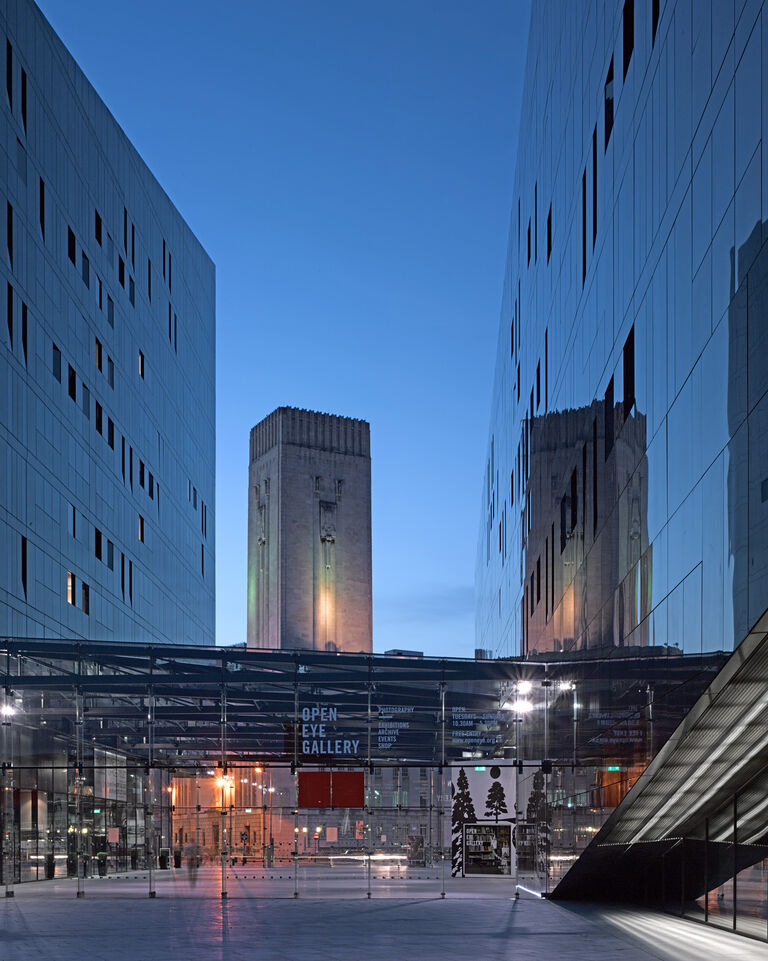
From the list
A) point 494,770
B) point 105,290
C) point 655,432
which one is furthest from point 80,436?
point 655,432

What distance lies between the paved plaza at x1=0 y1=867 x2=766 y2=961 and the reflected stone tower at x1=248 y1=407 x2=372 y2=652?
313 feet

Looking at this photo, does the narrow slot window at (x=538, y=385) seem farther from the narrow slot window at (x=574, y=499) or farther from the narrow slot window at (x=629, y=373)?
the narrow slot window at (x=629, y=373)

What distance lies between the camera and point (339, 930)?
1030 inches

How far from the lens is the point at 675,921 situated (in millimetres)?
26891

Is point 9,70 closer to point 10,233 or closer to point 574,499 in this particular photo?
point 10,233

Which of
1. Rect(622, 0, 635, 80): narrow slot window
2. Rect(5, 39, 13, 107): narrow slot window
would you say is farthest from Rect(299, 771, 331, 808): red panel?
Rect(5, 39, 13, 107): narrow slot window

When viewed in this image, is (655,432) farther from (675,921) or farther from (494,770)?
(494,770)

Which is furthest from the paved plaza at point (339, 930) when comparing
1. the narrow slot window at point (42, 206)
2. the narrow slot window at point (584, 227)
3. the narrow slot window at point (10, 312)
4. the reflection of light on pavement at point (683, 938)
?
the narrow slot window at point (42, 206)

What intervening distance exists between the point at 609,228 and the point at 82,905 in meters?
21.7

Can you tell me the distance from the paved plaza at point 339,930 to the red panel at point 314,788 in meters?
2.64

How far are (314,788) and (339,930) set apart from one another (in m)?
11.4

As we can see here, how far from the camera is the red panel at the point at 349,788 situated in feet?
121

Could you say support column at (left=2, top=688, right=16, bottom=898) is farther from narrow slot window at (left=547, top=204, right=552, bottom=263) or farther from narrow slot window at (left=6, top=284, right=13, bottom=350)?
narrow slot window at (left=547, top=204, right=552, bottom=263)

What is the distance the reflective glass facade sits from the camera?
50.7 feet
